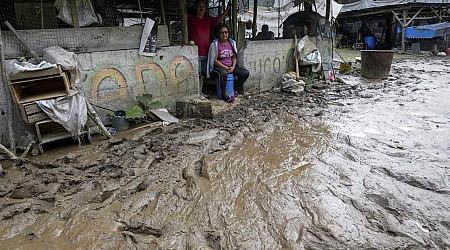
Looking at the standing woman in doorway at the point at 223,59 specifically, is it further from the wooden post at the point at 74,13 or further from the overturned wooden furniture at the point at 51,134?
the overturned wooden furniture at the point at 51,134

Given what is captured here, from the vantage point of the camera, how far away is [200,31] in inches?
274

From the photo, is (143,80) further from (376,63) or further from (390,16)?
(390,16)

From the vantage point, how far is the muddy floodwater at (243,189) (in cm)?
257

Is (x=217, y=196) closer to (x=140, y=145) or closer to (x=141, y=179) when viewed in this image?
(x=141, y=179)

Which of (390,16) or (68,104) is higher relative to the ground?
(390,16)

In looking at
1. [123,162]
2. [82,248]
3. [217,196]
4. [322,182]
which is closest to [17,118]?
[123,162]

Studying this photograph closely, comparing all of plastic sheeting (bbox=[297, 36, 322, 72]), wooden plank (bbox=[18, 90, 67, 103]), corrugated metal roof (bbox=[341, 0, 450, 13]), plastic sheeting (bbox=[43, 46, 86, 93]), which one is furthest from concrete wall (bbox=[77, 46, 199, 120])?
corrugated metal roof (bbox=[341, 0, 450, 13])

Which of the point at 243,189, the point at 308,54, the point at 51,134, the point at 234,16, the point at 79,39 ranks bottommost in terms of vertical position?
the point at 243,189

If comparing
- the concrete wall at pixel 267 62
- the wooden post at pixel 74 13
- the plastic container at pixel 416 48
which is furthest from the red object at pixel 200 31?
the plastic container at pixel 416 48

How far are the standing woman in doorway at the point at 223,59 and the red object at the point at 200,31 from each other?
31 centimetres

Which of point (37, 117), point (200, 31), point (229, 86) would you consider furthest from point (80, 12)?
point (229, 86)

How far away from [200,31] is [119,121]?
9.68ft

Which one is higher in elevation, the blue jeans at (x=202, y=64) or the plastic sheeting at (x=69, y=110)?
the blue jeans at (x=202, y=64)

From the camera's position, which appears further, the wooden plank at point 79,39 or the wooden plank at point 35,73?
the wooden plank at point 79,39
